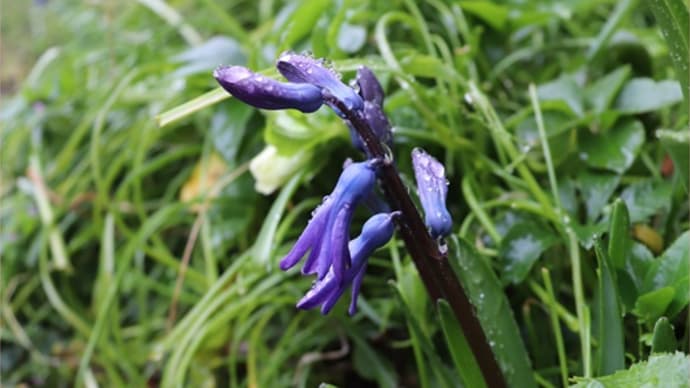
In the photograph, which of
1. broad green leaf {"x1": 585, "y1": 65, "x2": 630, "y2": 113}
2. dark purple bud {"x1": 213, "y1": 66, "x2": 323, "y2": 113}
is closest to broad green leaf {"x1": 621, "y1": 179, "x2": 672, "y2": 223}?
broad green leaf {"x1": 585, "y1": 65, "x2": 630, "y2": 113}

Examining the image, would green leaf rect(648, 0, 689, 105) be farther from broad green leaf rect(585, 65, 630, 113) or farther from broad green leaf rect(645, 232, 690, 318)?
broad green leaf rect(585, 65, 630, 113)

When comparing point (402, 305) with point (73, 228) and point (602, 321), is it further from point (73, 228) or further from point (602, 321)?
point (73, 228)

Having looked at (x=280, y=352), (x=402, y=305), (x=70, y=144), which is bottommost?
(x=280, y=352)

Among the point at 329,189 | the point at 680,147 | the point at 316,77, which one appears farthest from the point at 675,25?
the point at 329,189

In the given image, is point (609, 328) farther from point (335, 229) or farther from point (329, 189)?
point (329, 189)

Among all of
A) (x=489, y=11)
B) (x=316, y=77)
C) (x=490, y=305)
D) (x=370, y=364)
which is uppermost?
(x=316, y=77)

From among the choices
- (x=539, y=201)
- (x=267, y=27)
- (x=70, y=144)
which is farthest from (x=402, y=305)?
(x=70, y=144)
